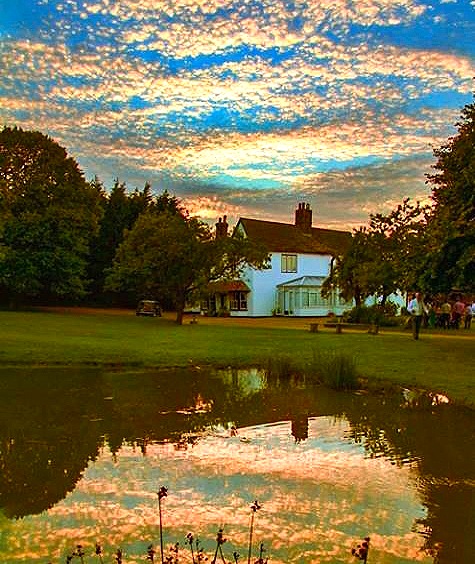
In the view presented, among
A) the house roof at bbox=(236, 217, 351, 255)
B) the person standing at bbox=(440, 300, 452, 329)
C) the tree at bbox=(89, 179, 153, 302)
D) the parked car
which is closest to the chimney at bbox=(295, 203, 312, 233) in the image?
the house roof at bbox=(236, 217, 351, 255)

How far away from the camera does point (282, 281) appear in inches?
2282

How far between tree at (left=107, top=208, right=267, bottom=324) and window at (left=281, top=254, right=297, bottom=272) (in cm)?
1514

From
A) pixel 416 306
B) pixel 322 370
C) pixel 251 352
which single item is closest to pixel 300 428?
pixel 322 370

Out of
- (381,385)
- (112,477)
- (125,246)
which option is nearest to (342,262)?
(125,246)

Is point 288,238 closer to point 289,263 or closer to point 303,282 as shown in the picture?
point 289,263

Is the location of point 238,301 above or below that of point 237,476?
above

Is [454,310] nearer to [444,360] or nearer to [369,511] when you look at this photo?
[444,360]

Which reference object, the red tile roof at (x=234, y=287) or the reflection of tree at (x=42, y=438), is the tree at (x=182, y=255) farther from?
the reflection of tree at (x=42, y=438)

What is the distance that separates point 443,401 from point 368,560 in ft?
26.9

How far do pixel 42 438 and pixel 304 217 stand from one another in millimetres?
57431

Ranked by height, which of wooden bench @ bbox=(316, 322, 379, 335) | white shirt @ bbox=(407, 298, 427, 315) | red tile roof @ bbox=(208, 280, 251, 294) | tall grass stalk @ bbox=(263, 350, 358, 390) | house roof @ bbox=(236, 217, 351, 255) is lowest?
A: tall grass stalk @ bbox=(263, 350, 358, 390)

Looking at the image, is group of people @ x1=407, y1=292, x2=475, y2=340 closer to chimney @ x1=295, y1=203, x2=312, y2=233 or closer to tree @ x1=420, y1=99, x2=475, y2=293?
tree @ x1=420, y1=99, x2=475, y2=293

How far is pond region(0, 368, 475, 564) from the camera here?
5348mm

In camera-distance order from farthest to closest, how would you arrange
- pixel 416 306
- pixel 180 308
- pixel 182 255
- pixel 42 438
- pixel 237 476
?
pixel 180 308
pixel 182 255
pixel 416 306
pixel 42 438
pixel 237 476
